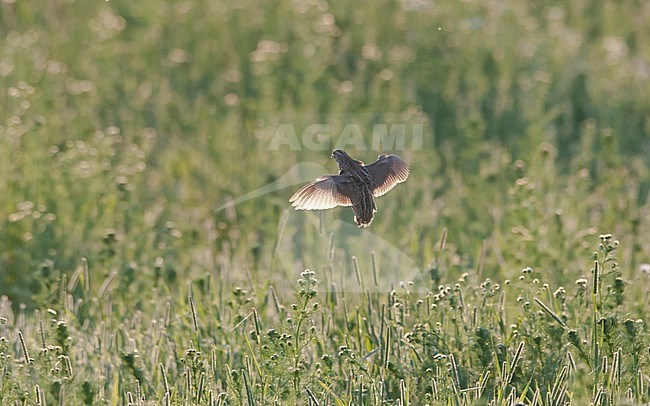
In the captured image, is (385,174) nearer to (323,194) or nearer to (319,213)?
(323,194)

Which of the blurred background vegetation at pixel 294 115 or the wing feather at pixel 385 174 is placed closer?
the wing feather at pixel 385 174

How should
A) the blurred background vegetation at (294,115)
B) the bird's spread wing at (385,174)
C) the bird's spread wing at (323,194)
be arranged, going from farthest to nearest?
1. the blurred background vegetation at (294,115)
2. the bird's spread wing at (385,174)
3. the bird's spread wing at (323,194)

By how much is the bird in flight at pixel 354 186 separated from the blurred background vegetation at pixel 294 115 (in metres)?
0.98

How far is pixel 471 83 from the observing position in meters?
6.65

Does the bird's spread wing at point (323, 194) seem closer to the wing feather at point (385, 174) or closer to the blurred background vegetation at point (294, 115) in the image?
the wing feather at point (385, 174)

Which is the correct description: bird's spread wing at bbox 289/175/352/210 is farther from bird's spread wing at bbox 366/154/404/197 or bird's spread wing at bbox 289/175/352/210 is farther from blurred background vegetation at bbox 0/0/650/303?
blurred background vegetation at bbox 0/0/650/303

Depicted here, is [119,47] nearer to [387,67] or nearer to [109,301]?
[387,67]

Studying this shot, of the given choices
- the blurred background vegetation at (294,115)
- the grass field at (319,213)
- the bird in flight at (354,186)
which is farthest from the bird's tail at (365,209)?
the blurred background vegetation at (294,115)

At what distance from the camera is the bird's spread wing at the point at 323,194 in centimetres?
271

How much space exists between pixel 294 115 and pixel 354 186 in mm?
3114

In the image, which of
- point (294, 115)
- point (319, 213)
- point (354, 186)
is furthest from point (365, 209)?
point (294, 115)

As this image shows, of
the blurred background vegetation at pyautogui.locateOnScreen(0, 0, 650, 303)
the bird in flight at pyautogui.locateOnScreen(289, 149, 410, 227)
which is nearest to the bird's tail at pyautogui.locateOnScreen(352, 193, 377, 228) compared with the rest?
the bird in flight at pyautogui.locateOnScreen(289, 149, 410, 227)

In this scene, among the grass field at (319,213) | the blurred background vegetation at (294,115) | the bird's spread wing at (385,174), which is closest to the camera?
the bird's spread wing at (385,174)

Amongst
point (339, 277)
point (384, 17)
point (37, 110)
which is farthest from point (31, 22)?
point (339, 277)
